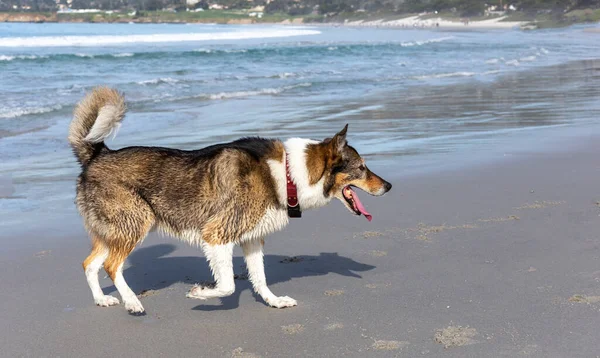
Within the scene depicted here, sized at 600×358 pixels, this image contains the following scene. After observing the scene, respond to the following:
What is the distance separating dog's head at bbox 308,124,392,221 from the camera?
5.35 metres

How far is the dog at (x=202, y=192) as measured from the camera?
17.1 feet

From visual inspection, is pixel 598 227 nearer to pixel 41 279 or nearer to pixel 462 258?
pixel 462 258

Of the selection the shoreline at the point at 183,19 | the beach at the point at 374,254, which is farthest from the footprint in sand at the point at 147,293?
the shoreline at the point at 183,19

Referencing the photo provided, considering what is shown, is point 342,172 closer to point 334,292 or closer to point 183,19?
point 334,292

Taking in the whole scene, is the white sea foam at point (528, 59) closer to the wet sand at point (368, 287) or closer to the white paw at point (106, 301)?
the wet sand at point (368, 287)

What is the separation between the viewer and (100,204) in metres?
5.33

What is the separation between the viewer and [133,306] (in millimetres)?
5156

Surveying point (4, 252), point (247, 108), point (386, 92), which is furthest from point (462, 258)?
point (386, 92)

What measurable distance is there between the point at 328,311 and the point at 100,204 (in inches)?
69.1

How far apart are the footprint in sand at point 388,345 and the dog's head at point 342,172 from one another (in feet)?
3.96

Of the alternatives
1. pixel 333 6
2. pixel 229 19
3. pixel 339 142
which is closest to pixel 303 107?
pixel 339 142

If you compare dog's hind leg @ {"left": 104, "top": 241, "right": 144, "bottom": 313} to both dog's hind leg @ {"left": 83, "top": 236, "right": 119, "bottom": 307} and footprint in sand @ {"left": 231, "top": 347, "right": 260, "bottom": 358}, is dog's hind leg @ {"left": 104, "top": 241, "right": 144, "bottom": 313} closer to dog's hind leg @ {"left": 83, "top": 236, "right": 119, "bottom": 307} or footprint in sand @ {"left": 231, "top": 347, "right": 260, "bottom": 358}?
dog's hind leg @ {"left": 83, "top": 236, "right": 119, "bottom": 307}

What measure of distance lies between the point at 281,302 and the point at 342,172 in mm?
1016

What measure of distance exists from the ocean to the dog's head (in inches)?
128
